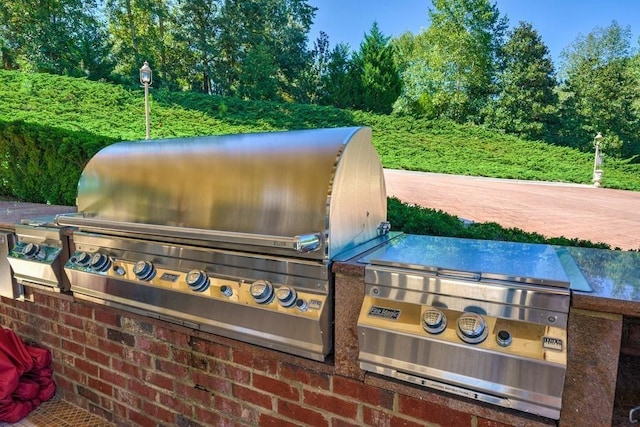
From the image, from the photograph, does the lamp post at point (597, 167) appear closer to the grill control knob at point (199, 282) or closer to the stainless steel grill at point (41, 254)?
the grill control knob at point (199, 282)

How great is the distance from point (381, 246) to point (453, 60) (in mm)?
22138

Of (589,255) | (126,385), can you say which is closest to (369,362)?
(589,255)

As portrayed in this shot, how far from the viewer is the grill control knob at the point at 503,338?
97cm

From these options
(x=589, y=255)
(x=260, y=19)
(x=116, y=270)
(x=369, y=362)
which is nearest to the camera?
(x=369, y=362)

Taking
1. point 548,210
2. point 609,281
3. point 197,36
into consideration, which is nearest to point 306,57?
point 197,36

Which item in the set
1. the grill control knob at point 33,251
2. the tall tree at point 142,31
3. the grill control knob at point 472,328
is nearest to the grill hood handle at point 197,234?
the grill control knob at point 33,251

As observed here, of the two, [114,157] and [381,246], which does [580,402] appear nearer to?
[381,246]

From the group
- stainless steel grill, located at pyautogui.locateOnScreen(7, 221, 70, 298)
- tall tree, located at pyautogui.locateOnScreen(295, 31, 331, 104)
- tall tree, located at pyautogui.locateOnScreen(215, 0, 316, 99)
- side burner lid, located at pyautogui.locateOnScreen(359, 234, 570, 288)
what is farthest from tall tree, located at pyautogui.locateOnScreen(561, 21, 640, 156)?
stainless steel grill, located at pyautogui.locateOnScreen(7, 221, 70, 298)

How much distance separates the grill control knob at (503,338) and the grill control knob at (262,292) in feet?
2.29

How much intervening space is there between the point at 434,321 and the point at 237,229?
2.43ft

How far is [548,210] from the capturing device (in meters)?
6.62

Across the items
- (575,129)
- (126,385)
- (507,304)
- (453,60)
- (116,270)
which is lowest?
(126,385)

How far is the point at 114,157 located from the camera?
1.84 m

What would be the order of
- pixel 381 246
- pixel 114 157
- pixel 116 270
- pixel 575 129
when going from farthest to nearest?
pixel 575 129 → pixel 114 157 → pixel 116 270 → pixel 381 246
